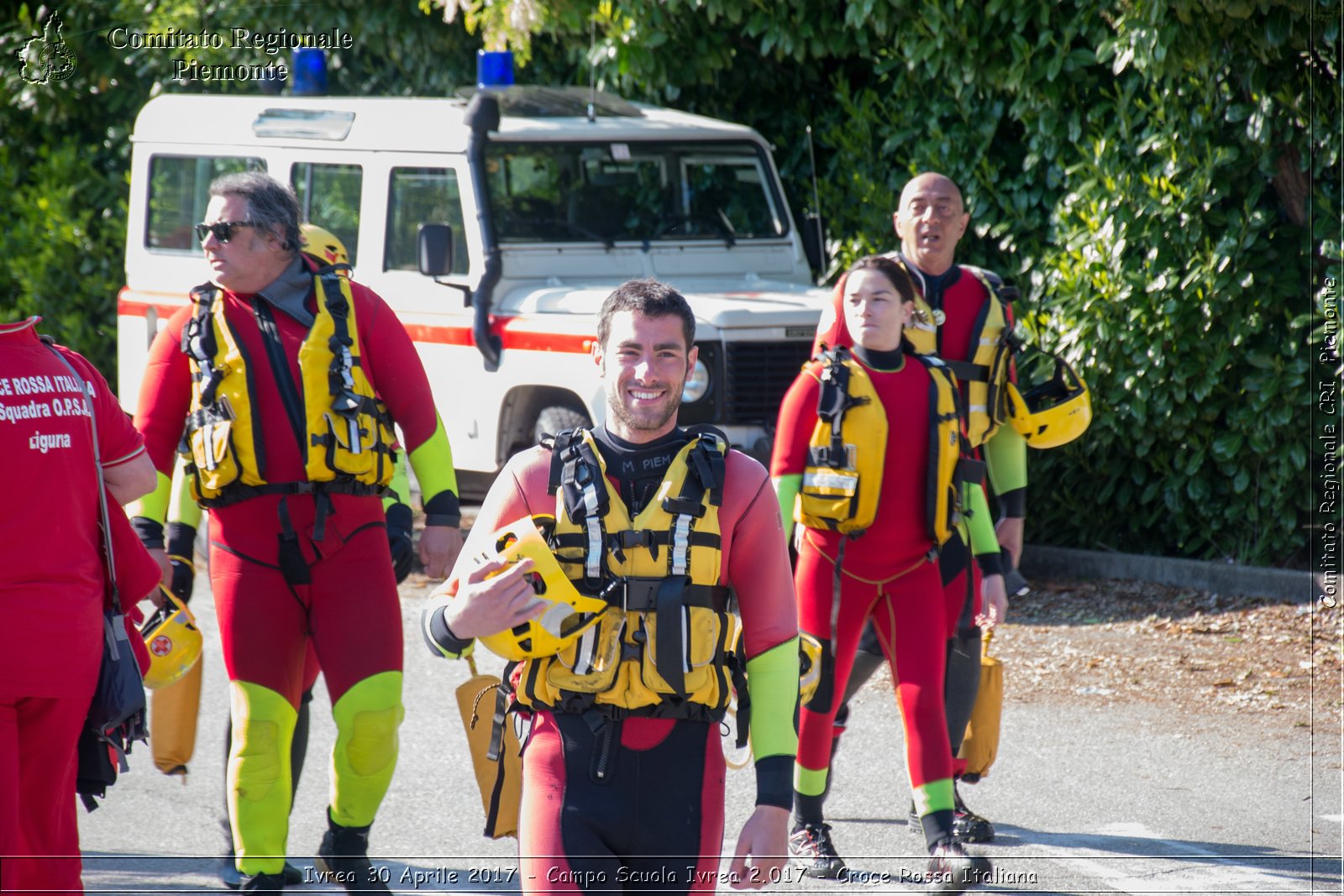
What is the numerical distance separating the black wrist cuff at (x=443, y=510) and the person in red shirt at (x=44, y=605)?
3.85 ft

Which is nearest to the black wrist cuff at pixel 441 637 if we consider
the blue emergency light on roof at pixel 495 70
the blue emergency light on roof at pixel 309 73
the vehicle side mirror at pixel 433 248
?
the vehicle side mirror at pixel 433 248

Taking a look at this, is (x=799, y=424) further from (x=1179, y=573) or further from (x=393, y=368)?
(x=1179, y=573)

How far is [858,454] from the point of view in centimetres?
475

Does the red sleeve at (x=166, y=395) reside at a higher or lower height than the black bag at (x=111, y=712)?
higher

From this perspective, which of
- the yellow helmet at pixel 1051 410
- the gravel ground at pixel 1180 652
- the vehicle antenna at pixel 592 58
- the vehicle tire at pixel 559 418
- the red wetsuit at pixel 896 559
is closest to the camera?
the red wetsuit at pixel 896 559

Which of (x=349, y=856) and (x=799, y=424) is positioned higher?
(x=799, y=424)

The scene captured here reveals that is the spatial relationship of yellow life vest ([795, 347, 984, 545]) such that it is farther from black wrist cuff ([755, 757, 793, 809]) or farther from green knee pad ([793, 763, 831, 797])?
black wrist cuff ([755, 757, 793, 809])

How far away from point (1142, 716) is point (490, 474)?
420cm

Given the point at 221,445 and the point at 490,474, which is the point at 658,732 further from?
the point at 490,474

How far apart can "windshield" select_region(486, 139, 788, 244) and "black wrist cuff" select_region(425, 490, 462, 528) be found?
4.48 metres

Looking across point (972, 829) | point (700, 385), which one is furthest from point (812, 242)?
point (972, 829)

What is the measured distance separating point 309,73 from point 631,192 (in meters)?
2.75

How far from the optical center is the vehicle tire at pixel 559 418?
8.59 metres

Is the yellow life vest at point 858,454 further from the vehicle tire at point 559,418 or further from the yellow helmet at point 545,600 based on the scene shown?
the vehicle tire at point 559,418
